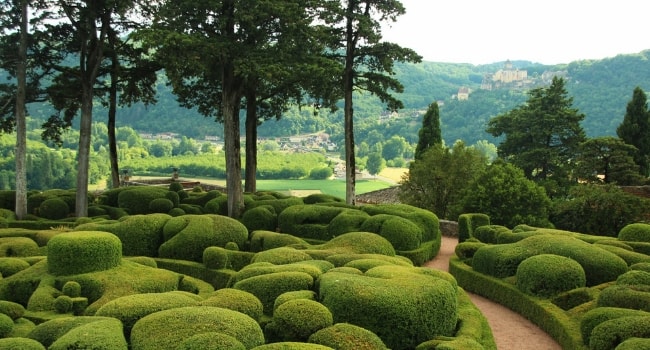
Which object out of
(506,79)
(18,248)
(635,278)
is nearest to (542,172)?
(635,278)

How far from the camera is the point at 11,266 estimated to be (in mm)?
12148

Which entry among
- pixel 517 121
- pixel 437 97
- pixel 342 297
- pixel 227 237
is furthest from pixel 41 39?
pixel 437 97

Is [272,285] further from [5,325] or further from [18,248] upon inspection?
[18,248]

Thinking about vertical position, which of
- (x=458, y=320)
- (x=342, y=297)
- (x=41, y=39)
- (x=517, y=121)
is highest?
(x=41, y=39)

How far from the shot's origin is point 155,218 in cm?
1614

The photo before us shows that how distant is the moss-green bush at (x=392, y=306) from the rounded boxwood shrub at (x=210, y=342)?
252 cm

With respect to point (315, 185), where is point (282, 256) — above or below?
above

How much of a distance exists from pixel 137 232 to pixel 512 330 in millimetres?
10225

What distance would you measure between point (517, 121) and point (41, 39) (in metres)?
29.8

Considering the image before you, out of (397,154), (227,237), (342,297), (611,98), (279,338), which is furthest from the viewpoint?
(397,154)

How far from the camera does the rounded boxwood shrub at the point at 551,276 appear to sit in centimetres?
1298

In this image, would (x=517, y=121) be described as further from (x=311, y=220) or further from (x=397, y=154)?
(x=397, y=154)

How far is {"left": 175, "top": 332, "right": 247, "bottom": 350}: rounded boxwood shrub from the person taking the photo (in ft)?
22.5

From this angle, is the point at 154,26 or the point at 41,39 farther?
the point at 41,39
